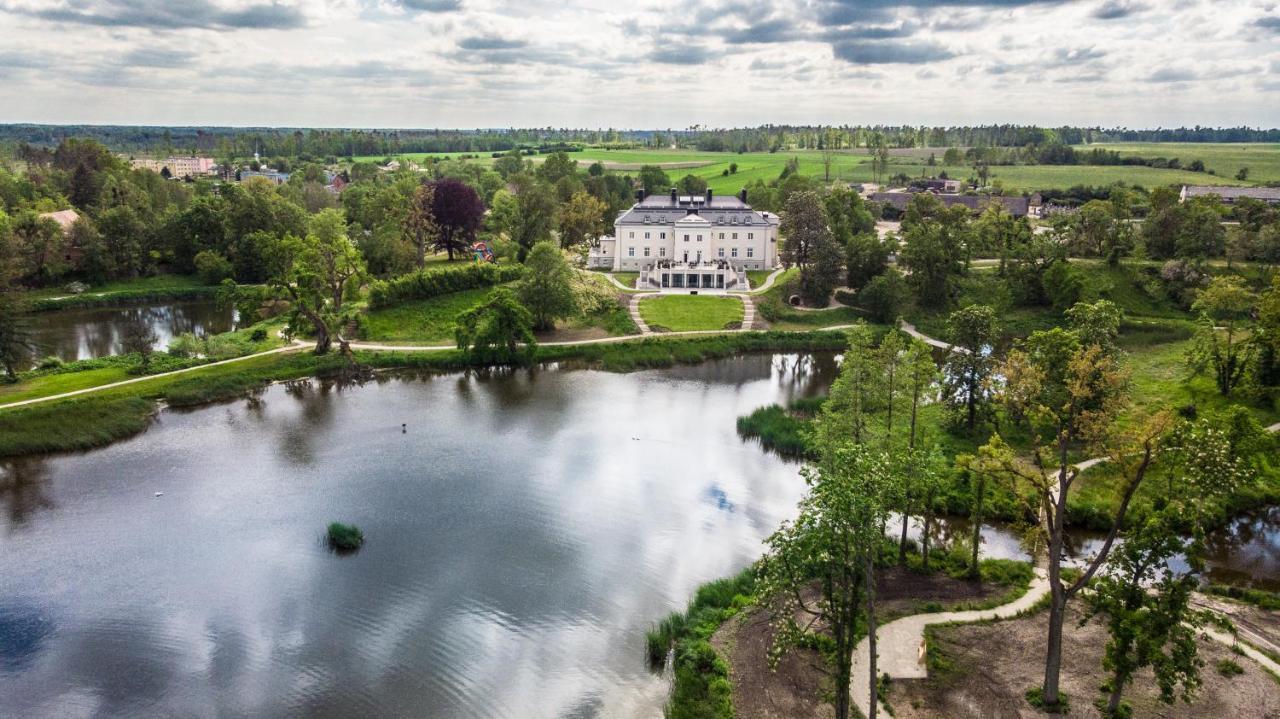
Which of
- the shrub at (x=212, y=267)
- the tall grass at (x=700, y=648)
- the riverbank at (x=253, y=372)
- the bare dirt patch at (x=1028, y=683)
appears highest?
the shrub at (x=212, y=267)

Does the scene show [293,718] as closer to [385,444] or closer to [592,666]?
[592,666]

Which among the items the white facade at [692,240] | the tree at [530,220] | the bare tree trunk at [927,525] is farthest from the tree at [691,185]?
the bare tree trunk at [927,525]

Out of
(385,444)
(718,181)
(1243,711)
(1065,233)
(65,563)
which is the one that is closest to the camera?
(1243,711)

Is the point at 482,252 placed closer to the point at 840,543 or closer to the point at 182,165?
the point at 840,543

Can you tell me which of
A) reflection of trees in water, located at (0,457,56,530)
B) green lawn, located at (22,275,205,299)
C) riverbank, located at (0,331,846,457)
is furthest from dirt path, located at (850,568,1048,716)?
green lawn, located at (22,275,205,299)

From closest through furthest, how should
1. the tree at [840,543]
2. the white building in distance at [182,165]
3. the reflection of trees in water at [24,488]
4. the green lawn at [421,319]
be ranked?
the tree at [840,543] → the reflection of trees in water at [24,488] → the green lawn at [421,319] → the white building in distance at [182,165]

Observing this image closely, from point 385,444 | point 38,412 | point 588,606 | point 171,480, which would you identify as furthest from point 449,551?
point 38,412

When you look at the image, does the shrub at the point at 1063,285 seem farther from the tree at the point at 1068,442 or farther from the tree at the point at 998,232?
the tree at the point at 1068,442
